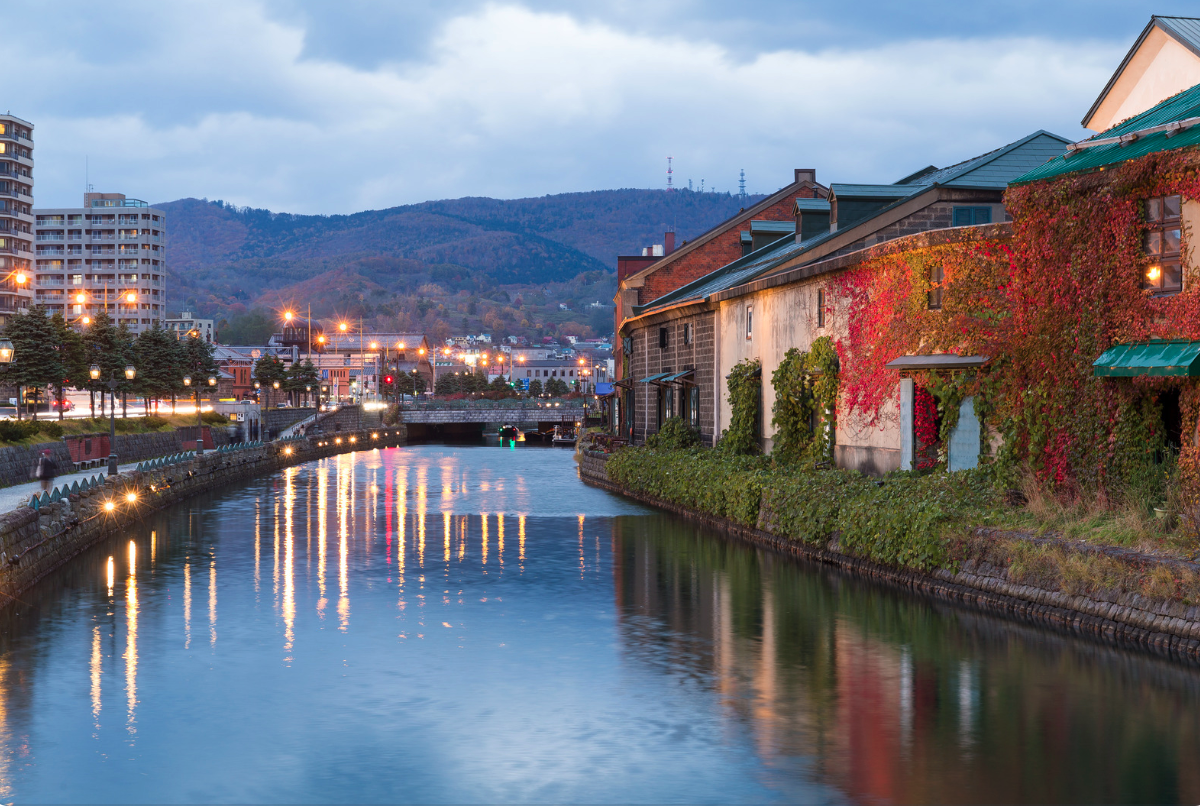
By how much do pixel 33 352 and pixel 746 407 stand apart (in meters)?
46.2

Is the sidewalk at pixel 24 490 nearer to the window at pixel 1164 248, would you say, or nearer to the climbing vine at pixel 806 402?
the climbing vine at pixel 806 402

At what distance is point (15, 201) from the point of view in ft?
487

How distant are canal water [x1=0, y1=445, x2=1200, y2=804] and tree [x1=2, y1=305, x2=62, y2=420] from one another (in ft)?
139

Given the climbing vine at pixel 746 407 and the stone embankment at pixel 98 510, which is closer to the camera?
the stone embankment at pixel 98 510

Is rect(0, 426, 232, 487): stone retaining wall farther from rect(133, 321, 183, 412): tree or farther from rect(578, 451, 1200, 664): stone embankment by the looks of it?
rect(578, 451, 1200, 664): stone embankment

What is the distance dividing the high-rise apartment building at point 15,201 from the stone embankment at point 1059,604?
138 metres

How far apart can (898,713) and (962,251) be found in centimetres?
1593

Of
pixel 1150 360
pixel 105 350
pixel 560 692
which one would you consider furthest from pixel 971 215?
pixel 105 350

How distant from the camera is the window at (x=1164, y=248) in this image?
23391 mm

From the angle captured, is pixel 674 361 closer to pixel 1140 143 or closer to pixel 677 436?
pixel 677 436

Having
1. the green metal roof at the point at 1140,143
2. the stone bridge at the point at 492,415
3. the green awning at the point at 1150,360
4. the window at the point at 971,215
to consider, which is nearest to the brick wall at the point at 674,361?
the window at the point at 971,215

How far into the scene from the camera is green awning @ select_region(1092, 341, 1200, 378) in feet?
71.2

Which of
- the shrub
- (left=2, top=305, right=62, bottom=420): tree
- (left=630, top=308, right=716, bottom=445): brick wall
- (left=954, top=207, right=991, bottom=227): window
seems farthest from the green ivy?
(left=2, top=305, right=62, bottom=420): tree

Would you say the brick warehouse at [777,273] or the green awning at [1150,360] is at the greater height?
the brick warehouse at [777,273]
